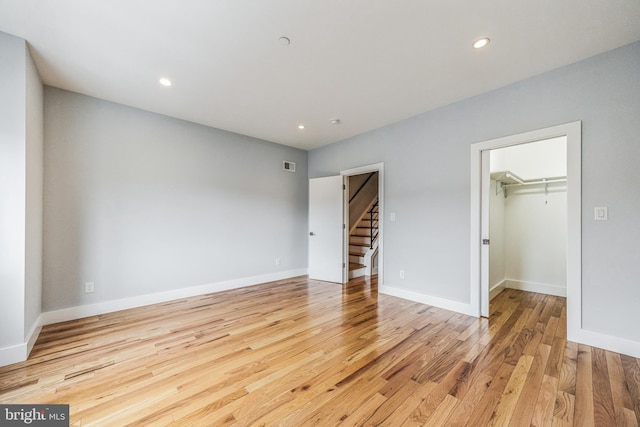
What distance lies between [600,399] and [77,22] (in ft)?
15.4

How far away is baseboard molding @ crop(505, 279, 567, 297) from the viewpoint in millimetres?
3746

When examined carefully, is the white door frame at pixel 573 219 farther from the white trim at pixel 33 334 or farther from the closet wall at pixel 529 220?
the white trim at pixel 33 334

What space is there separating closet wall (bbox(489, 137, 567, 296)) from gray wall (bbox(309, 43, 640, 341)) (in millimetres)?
930

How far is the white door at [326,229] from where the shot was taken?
4.70 meters

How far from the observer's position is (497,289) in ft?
13.0

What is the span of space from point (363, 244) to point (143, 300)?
4.21 meters

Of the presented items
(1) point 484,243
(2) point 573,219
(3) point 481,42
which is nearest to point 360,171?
(1) point 484,243

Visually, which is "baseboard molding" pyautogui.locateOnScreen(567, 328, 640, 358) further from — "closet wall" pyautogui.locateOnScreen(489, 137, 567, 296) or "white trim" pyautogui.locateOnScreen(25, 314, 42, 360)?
"white trim" pyautogui.locateOnScreen(25, 314, 42, 360)

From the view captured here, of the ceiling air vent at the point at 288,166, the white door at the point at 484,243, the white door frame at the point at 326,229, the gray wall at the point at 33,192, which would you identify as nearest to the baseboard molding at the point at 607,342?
the white door at the point at 484,243

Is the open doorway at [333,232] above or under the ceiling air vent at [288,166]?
under

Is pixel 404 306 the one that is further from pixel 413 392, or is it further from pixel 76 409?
pixel 76 409

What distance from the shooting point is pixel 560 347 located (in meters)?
2.28

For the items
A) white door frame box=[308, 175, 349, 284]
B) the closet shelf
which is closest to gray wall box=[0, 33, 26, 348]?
white door frame box=[308, 175, 349, 284]

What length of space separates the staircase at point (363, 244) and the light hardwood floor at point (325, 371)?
2.21m
